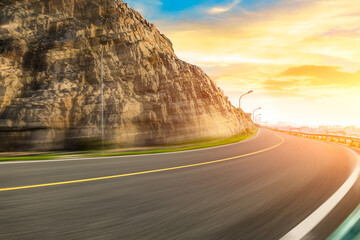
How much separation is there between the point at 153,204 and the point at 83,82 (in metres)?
26.9

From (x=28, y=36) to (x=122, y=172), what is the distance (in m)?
31.1

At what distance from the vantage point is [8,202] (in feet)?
11.1

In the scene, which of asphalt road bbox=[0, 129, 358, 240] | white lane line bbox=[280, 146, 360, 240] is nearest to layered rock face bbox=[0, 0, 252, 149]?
asphalt road bbox=[0, 129, 358, 240]

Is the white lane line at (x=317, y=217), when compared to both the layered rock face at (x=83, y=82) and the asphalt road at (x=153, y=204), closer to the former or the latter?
the asphalt road at (x=153, y=204)

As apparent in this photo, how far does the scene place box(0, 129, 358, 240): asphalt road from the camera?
2.71m

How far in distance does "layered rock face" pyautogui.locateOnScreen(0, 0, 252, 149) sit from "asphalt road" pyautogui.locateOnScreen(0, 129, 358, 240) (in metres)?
20.8

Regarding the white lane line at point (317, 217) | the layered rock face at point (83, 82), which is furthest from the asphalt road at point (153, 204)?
the layered rock face at point (83, 82)

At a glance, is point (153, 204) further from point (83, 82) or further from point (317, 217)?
point (83, 82)

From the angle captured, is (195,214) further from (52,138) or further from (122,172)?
(52,138)

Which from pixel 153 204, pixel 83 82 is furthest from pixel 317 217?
pixel 83 82

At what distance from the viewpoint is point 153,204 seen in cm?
365

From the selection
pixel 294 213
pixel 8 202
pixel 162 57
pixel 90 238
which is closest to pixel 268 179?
pixel 294 213

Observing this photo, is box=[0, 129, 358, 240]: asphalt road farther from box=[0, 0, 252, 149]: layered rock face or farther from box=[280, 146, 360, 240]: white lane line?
box=[0, 0, 252, 149]: layered rock face

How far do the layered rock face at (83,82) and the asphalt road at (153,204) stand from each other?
20.8m
